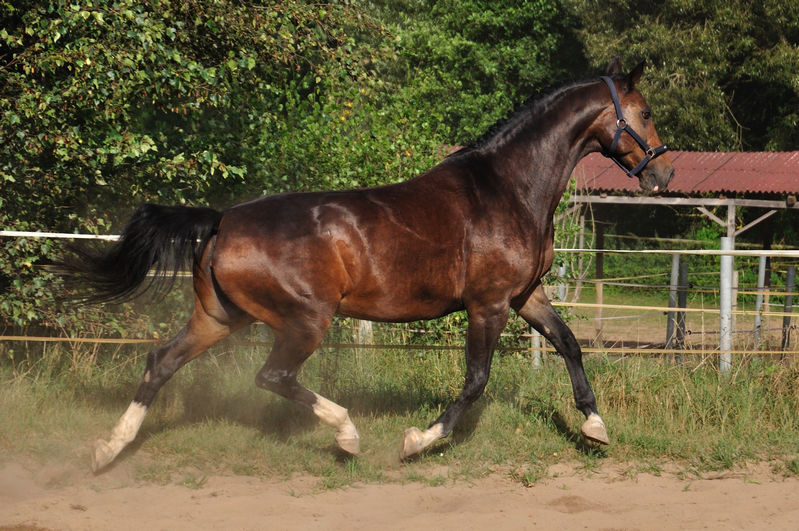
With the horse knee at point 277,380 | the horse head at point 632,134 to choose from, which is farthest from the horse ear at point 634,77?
the horse knee at point 277,380

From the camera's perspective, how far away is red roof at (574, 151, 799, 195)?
1983 cm

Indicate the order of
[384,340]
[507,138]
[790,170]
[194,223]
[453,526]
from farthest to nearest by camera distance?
[790,170] → [384,340] → [507,138] → [194,223] → [453,526]

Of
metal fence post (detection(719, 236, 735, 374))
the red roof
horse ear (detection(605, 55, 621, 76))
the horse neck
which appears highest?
the red roof

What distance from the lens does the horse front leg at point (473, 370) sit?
5.14m

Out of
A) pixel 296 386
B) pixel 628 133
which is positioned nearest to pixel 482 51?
pixel 628 133

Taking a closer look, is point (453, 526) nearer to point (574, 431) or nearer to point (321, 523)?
point (321, 523)

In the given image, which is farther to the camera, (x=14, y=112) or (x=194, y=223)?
(x=14, y=112)

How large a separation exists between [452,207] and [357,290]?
73cm

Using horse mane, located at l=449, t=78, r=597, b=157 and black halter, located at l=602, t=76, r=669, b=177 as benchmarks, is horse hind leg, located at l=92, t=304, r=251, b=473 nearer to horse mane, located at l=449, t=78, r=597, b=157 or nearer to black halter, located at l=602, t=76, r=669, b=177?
horse mane, located at l=449, t=78, r=597, b=157

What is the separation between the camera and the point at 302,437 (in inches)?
223

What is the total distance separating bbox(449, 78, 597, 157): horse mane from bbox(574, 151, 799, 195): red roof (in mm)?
13857

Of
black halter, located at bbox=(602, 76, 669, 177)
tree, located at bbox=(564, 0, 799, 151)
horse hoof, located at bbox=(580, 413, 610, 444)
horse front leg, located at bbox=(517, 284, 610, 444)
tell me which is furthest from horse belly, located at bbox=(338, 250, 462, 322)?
tree, located at bbox=(564, 0, 799, 151)

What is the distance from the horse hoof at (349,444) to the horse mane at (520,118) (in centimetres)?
179

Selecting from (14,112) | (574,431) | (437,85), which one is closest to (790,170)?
(437,85)
